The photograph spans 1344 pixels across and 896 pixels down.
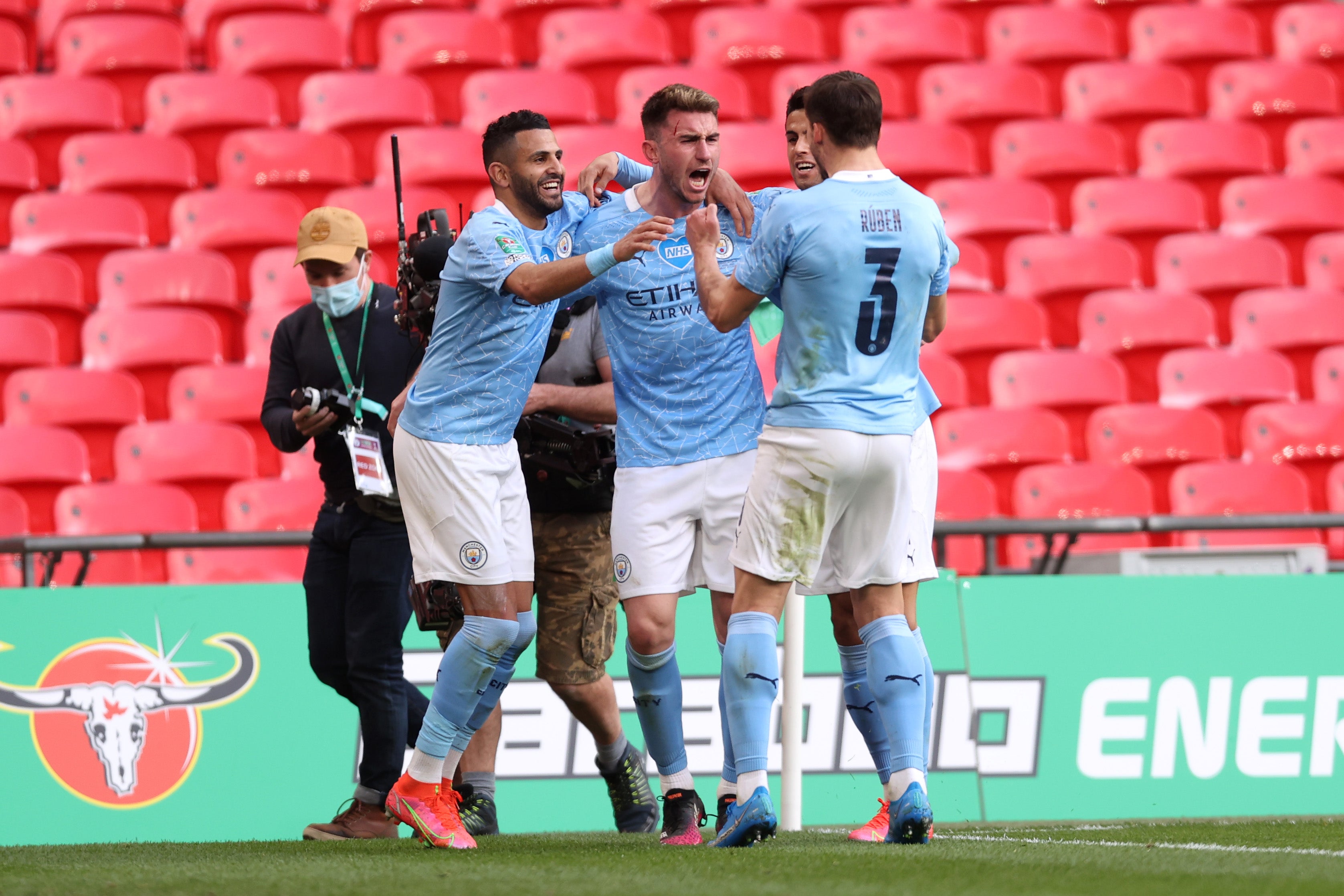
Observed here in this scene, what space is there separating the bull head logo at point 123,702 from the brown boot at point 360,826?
0.81 meters

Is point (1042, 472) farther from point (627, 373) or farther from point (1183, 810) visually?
point (627, 373)

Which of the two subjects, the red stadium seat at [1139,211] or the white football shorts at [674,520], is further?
the red stadium seat at [1139,211]

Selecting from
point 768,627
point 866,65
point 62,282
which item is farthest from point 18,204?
point 768,627

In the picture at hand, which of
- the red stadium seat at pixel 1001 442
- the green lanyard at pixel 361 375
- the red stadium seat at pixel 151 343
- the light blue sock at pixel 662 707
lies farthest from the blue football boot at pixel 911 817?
the red stadium seat at pixel 151 343

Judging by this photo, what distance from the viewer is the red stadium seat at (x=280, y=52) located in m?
10.8

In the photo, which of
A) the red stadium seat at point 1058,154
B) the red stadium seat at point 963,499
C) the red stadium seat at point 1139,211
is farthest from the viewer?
the red stadium seat at point 1058,154

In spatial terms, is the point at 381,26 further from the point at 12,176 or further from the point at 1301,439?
the point at 1301,439

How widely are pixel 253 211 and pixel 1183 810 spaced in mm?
6547

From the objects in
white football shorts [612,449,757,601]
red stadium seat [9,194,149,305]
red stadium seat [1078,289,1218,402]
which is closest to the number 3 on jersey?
white football shorts [612,449,757,601]

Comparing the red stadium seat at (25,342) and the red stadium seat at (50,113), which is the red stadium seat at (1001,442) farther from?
the red stadium seat at (50,113)

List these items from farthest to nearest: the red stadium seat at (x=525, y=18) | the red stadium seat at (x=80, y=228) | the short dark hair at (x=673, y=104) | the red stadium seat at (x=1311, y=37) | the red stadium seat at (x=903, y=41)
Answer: the red stadium seat at (x=1311, y=37) → the red stadium seat at (x=525, y=18) → the red stadium seat at (x=903, y=41) → the red stadium seat at (x=80, y=228) → the short dark hair at (x=673, y=104)

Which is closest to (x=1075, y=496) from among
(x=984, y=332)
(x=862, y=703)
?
(x=984, y=332)

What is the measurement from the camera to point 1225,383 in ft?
29.5

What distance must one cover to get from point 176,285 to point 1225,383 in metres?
6.21
